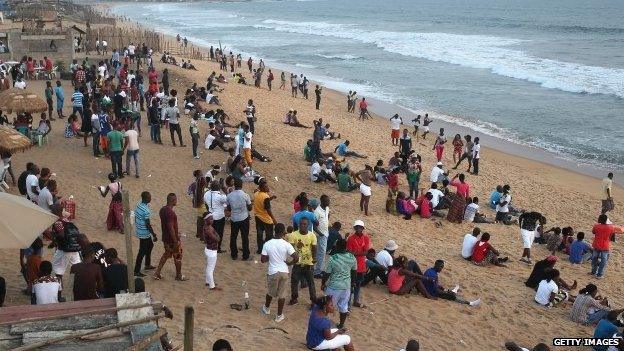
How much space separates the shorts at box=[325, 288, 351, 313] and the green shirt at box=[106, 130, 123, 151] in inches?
300

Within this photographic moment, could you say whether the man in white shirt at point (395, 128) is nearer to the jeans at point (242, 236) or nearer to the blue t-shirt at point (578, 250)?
the blue t-shirt at point (578, 250)

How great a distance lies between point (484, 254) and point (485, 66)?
4037 centimetres

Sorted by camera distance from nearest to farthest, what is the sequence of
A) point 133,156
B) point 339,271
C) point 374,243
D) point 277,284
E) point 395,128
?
point 339,271 < point 277,284 < point 374,243 < point 133,156 < point 395,128

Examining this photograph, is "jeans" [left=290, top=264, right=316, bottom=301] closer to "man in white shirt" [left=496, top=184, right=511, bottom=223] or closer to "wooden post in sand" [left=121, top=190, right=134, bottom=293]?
"wooden post in sand" [left=121, top=190, right=134, bottom=293]

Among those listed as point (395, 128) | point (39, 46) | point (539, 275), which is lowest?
point (539, 275)

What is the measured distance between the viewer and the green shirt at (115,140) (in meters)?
14.1

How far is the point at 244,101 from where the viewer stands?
27.9m

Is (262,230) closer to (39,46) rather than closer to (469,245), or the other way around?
(469,245)

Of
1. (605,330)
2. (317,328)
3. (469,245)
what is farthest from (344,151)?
(317,328)

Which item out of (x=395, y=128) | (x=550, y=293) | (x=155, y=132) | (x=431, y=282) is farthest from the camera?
(x=395, y=128)

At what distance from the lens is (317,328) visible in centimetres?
768

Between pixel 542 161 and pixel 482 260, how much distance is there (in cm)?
1301

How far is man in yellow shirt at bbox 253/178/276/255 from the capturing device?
1059cm

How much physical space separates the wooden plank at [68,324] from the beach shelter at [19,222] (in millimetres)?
1131
